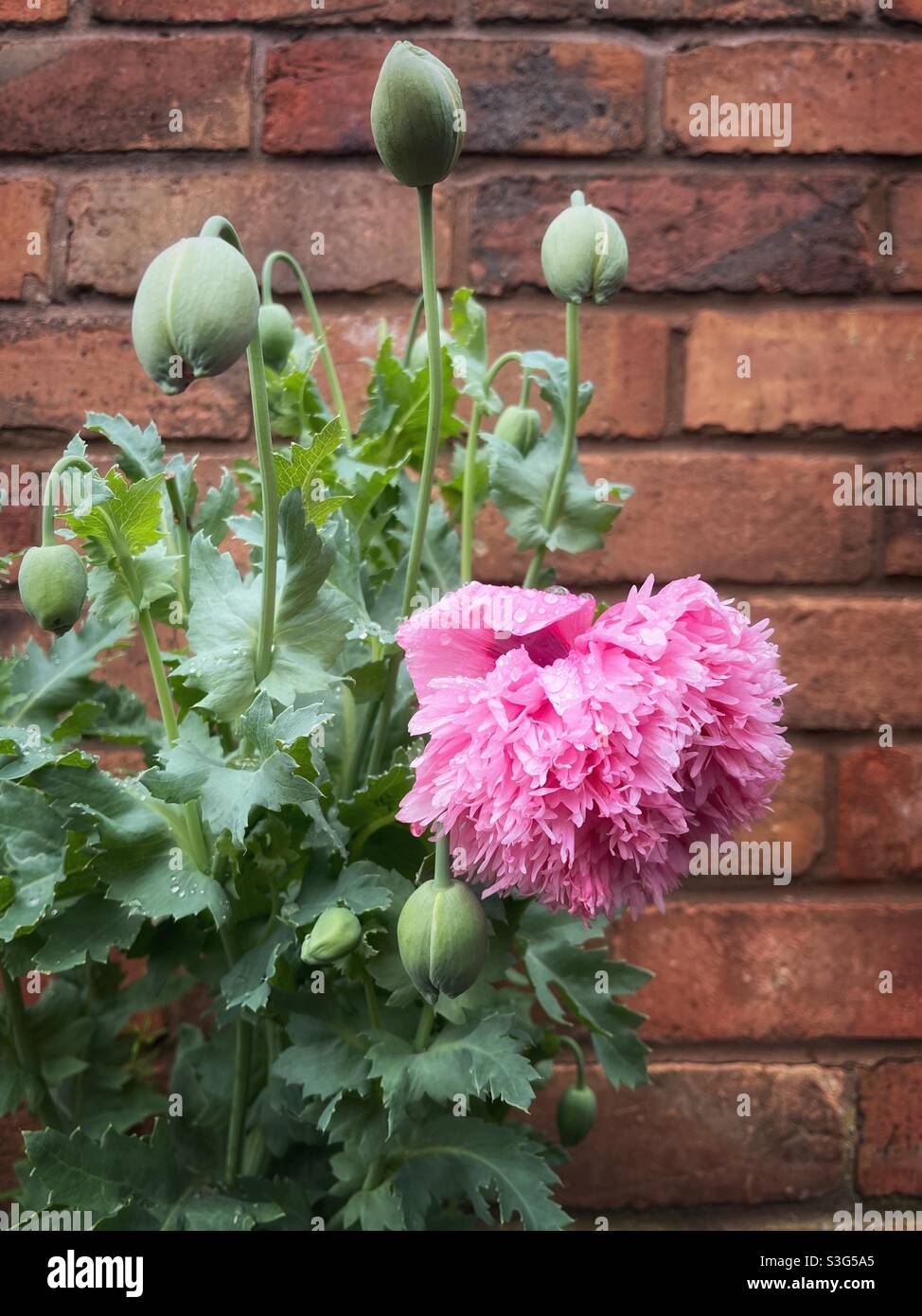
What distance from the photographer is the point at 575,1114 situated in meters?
0.56

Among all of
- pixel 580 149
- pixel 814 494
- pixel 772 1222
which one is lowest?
pixel 772 1222

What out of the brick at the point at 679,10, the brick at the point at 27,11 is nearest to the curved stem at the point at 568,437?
the brick at the point at 679,10

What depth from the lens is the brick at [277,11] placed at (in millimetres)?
725

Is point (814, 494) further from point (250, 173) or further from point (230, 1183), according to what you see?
point (230, 1183)

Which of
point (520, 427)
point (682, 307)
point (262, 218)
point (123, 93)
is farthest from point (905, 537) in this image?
point (123, 93)

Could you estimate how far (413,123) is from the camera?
0.37 meters

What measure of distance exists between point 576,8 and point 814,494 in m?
0.33

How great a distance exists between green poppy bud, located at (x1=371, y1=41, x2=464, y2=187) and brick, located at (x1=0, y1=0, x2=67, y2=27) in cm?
46

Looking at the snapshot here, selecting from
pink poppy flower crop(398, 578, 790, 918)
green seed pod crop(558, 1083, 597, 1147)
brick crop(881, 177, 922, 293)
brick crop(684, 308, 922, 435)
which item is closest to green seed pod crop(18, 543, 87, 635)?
pink poppy flower crop(398, 578, 790, 918)

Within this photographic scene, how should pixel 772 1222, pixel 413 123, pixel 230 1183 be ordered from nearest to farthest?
pixel 413 123 < pixel 230 1183 < pixel 772 1222

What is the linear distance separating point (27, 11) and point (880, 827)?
71 centimetres

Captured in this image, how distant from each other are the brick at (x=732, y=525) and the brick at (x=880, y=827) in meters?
0.13

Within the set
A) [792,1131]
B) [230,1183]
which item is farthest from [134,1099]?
[792,1131]

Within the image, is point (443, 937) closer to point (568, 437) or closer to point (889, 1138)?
point (568, 437)
